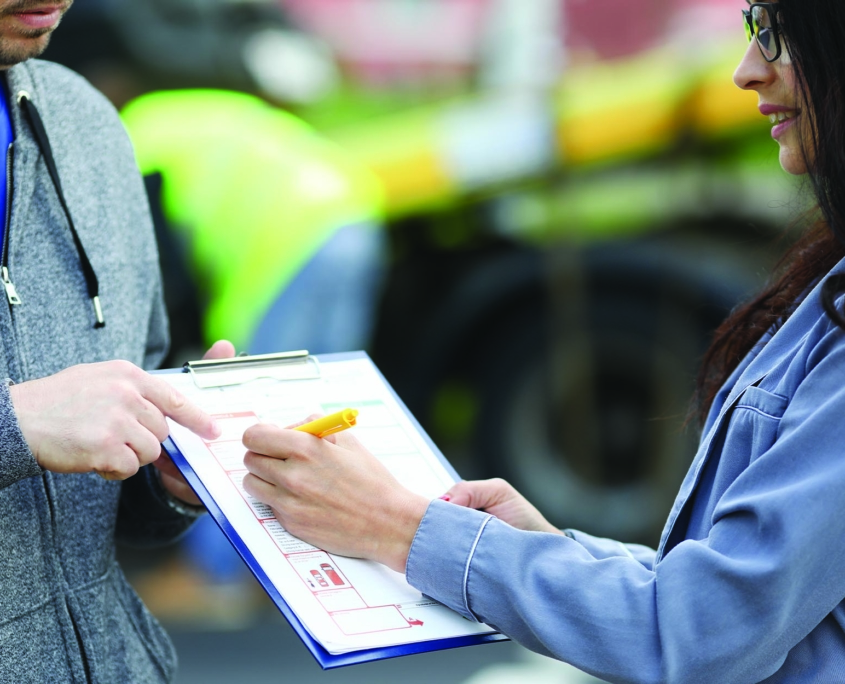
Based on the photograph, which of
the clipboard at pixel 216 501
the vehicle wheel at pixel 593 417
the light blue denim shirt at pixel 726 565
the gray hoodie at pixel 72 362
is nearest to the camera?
the light blue denim shirt at pixel 726 565

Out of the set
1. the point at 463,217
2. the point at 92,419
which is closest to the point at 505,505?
the point at 92,419

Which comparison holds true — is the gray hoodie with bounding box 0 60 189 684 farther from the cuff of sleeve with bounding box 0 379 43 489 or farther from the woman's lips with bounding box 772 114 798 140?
the woman's lips with bounding box 772 114 798 140

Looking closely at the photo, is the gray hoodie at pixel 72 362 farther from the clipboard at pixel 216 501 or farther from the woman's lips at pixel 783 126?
the woman's lips at pixel 783 126

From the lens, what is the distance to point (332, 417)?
136 centimetres

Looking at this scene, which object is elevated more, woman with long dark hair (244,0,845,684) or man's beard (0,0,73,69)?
man's beard (0,0,73,69)

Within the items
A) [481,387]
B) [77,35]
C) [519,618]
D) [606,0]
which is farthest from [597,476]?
[519,618]

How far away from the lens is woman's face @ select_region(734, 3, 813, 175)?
1327 millimetres

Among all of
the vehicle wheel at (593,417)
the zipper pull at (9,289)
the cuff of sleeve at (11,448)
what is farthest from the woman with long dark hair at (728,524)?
the vehicle wheel at (593,417)

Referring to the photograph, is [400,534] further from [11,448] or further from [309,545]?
[11,448]

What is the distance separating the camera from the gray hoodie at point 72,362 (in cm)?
148

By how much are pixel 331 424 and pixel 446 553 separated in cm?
21

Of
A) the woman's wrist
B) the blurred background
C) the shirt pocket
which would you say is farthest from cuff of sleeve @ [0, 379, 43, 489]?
the blurred background

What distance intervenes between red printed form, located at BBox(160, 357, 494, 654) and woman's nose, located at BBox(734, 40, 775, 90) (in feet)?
2.19

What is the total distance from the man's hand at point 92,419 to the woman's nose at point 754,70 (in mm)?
844
